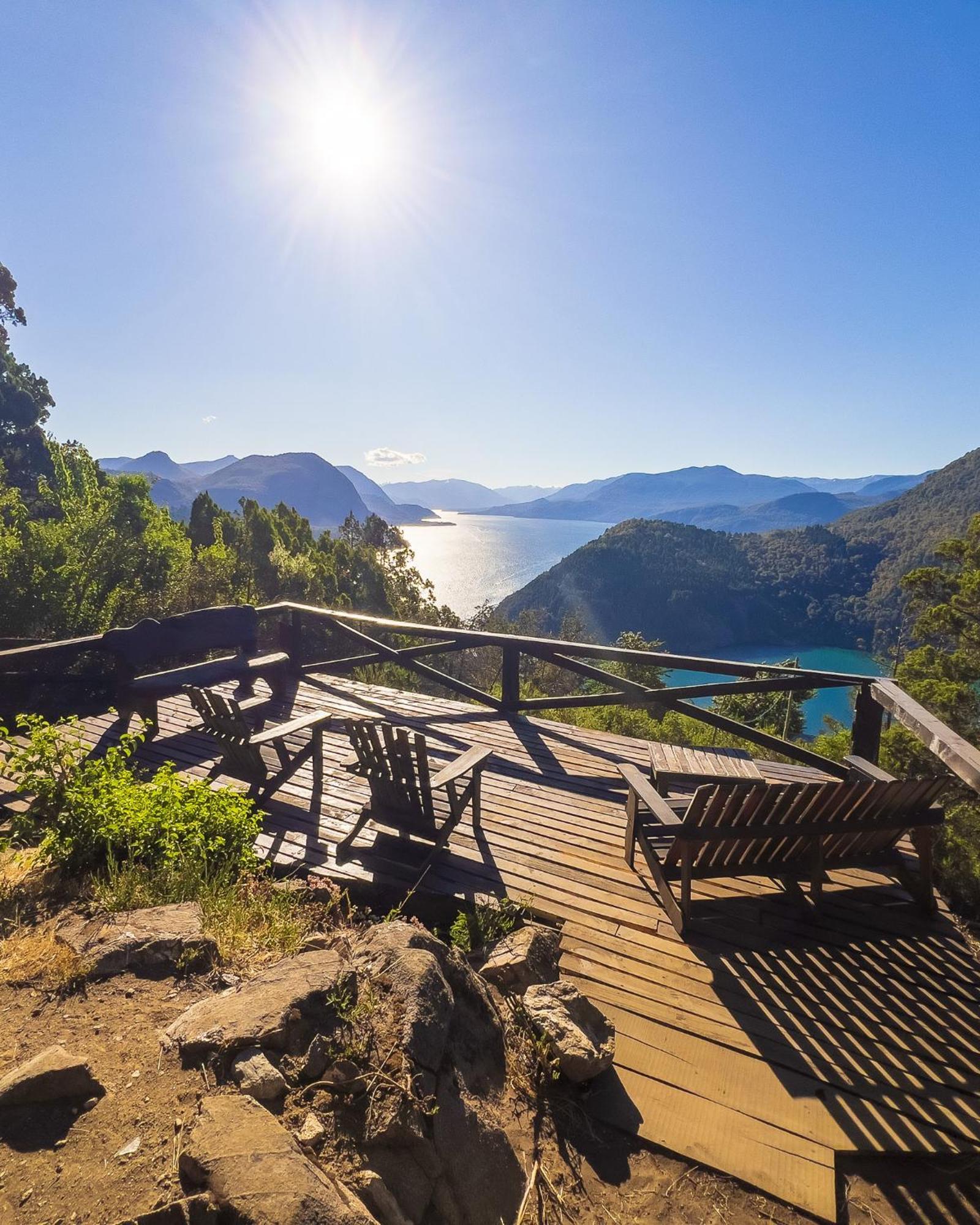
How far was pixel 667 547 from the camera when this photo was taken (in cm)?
8431

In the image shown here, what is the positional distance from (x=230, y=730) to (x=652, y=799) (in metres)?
2.64

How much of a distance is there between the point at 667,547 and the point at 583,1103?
86.3 meters

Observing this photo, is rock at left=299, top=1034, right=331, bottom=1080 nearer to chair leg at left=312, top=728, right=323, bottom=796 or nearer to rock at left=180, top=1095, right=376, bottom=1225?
rock at left=180, top=1095, right=376, bottom=1225

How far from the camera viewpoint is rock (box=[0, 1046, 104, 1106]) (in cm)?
141

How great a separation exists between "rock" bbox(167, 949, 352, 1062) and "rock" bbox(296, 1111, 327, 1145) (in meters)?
0.19

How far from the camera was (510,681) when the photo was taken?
20.0 ft

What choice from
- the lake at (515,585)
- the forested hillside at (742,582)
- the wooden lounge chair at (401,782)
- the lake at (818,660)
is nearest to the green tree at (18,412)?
the lake at (515,585)

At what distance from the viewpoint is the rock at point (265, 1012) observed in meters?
1.61

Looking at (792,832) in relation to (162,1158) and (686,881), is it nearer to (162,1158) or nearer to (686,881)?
(686,881)

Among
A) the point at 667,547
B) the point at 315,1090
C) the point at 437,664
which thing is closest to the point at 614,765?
the point at 315,1090

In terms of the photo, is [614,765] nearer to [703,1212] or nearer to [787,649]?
[703,1212]

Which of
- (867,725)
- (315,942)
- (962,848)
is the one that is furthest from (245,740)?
(962,848)

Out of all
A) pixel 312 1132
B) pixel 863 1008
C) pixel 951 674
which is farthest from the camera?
pixel 951 674

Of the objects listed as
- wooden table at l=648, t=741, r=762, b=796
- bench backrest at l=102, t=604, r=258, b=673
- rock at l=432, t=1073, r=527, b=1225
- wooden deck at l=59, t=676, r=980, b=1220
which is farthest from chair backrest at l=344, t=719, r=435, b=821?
bench backrest at l=102, t=604, r=258, b=673
